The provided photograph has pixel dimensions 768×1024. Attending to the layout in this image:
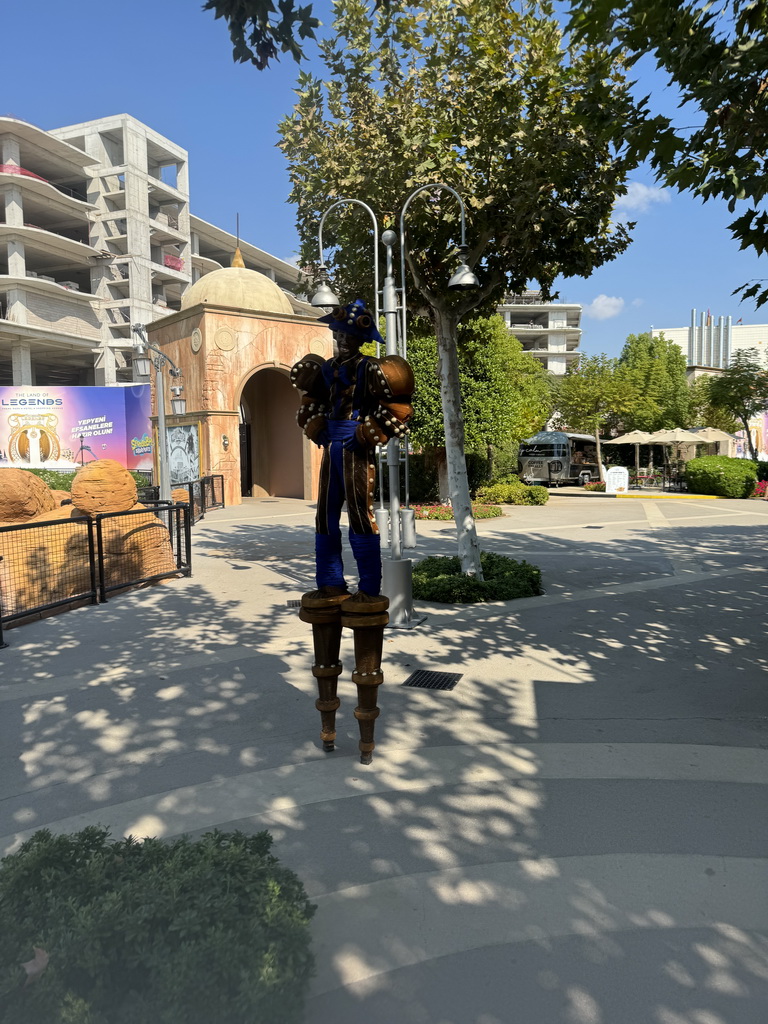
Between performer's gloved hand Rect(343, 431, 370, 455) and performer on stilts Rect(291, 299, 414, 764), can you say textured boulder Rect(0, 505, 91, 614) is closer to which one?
performer on stilts Rect(291, 299, 414, 764)

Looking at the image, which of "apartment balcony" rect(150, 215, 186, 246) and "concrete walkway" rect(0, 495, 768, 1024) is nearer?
"concrete walkway" rect(0, 495, 768, 1024)

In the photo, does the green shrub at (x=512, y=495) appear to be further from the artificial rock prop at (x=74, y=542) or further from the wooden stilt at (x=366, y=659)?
the wooden stilt at (x=366, y=659)

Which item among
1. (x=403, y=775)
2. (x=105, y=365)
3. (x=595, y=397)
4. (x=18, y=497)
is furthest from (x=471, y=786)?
(x=105, y=365)

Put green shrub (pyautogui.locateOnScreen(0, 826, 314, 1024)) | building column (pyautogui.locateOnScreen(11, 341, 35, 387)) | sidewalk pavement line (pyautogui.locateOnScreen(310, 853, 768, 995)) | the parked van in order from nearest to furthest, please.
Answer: green shrub (pyautogui.locateOnScreen(0, 826, 314, 1024)) → sidewalk pavement line (pyautogui.locateOnScreen(310, 853, 768, 995)) → the parked van → building column (pyautogui.locateOnScreen(11, 341, 35, 387))

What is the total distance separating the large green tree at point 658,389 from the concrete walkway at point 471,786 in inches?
1339

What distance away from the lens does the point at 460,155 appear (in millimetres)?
8047

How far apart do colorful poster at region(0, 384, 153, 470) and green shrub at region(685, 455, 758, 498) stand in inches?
880

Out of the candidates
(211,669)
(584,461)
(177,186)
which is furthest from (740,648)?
(177,186)

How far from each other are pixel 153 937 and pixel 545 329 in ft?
259

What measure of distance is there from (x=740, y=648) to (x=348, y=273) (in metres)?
7.26

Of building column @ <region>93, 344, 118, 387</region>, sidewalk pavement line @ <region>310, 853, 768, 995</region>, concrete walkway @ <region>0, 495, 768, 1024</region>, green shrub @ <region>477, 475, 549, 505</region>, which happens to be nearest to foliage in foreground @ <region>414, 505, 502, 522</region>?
green shrub @ <region>477, 475, 549, 505</region>

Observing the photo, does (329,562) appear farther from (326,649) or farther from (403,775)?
(403,775)

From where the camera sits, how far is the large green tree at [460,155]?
7316 mm

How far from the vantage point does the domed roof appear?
26.4m
